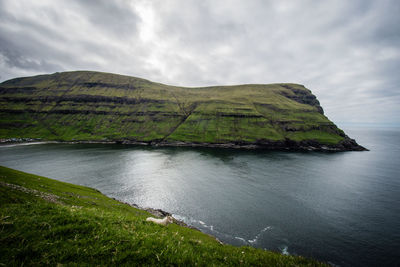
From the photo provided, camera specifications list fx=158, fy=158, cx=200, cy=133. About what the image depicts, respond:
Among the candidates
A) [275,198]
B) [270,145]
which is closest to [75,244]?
[275,198]

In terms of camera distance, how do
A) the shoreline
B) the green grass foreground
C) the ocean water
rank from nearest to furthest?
the green grass foreground, the ocean water, the shoreline

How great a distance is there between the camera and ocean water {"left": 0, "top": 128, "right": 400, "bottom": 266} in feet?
108

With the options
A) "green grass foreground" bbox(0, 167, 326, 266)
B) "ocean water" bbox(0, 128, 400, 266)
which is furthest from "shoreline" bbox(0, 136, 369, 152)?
"green grass foreground" bbox(0, 167, 326, 266)

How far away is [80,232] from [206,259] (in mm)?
6699

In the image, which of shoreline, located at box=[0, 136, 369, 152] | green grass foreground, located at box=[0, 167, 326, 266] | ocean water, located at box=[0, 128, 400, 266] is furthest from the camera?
shoreline, located at box=[0, 136, 369, 152]

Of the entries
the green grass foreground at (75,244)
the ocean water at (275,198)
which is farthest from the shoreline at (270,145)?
the green grass foreground at (75,244)

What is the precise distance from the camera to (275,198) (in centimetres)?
5244

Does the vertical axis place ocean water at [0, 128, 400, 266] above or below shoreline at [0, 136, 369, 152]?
below

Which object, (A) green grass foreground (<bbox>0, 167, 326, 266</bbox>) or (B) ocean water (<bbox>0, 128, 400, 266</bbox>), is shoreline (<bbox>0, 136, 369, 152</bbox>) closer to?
(B) ocean water (<bbox>0, 128, 400, 266</bbox>)

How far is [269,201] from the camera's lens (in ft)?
165

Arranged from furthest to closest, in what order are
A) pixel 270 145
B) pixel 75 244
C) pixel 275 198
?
pixel 270 145 < pixel 275 198 < pixel 75 244

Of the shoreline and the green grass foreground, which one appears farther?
the shoreline

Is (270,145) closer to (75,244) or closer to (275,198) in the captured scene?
(275,198)

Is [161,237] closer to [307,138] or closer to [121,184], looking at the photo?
[121,184]
